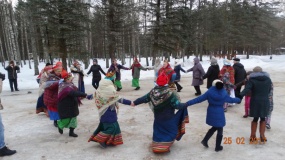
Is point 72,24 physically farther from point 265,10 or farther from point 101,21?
point 265,10

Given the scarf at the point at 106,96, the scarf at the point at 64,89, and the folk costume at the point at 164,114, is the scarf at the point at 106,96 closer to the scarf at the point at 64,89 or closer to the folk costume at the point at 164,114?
the folk costume at the point at 164,114

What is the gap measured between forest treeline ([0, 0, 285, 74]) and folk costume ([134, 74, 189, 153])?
13718 millimetres

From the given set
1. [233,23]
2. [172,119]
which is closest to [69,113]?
[172,119]

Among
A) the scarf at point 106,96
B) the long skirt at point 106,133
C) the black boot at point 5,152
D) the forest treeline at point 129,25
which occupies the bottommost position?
the black boot at point 5,152

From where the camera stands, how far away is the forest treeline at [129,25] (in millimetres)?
16734

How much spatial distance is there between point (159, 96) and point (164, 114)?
388 mm

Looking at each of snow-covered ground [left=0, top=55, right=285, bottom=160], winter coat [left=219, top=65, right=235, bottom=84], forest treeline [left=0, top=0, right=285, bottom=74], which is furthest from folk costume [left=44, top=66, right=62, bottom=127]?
forest treeline [left=0, top=0, right=285, bottom=74]

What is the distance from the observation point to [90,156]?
4496 millimetres

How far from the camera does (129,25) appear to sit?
21.4 meters

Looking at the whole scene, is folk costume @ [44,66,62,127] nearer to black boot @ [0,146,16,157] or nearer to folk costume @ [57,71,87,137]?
folk costume @ [57,71,87,137]

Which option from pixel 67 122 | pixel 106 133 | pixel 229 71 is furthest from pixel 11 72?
pixel 229 71

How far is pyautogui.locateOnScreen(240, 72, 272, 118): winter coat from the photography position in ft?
15.4

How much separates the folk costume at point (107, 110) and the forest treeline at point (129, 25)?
42.6ft
